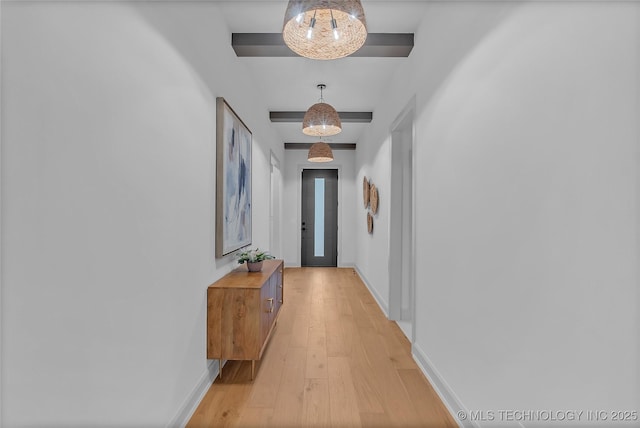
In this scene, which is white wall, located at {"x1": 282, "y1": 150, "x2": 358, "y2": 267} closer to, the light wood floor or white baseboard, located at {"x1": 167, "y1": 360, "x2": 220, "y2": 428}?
the light wood floor

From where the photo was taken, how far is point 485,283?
5.16 feet

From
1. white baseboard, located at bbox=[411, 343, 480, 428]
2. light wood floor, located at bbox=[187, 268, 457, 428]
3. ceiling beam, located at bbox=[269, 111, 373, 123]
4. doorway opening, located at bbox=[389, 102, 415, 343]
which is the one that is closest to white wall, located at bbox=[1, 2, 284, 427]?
light wood floor, located at bbox=[187, 268, 457, 428]

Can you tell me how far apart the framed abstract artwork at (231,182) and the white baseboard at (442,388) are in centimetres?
173

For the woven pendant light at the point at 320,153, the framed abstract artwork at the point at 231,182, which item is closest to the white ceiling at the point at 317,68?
the woven pendant light at the point at 320,153

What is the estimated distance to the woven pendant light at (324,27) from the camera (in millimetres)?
1519

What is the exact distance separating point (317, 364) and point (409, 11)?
9.30 ft

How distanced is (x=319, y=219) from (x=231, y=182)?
4.74 meters

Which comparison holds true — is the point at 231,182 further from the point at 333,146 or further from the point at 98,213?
the point at 333,146

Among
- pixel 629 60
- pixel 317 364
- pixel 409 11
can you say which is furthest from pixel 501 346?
pixel 409 11

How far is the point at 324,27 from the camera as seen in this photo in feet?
5.56

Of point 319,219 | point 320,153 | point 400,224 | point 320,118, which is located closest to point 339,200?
point 319,219

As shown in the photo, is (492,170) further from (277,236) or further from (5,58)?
(277,236)

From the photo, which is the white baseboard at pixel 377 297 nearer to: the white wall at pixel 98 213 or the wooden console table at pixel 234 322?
the wooden console table at pixel 234 322

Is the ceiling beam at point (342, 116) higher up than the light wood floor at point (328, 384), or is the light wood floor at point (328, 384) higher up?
the ceiling beam at point (342, 116)
